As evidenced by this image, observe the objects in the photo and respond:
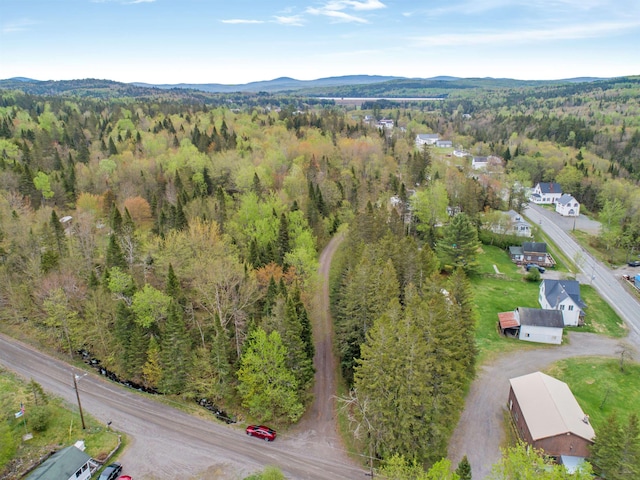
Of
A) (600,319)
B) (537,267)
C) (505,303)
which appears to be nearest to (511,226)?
(537,267)

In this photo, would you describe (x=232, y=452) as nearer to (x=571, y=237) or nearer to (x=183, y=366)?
(x=183, y=366)

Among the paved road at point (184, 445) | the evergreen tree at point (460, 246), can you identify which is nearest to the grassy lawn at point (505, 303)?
the evergreen tree at point (460, 246)

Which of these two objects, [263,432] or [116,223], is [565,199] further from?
[116,223]

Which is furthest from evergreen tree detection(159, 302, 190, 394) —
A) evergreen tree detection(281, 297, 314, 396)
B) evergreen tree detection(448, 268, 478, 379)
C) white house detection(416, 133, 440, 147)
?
white house detection(416, 133, 440, 147)

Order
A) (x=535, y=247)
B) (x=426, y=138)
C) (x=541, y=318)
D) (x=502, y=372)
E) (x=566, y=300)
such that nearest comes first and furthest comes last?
(x=502, y=372) → (x=541, y=318) → (x=566, y=300) → (x=535, y=247) → (x=426, y=138)

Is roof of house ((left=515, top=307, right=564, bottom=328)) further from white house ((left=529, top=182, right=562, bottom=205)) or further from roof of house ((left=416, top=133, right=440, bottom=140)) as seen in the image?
roof of house ((left=416, top=133, right=440, bottom=140))

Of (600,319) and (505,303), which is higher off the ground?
(505,303)

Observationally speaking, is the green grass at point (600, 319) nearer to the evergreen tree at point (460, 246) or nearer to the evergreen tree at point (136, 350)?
the evergreen tree at point (460, 246)
